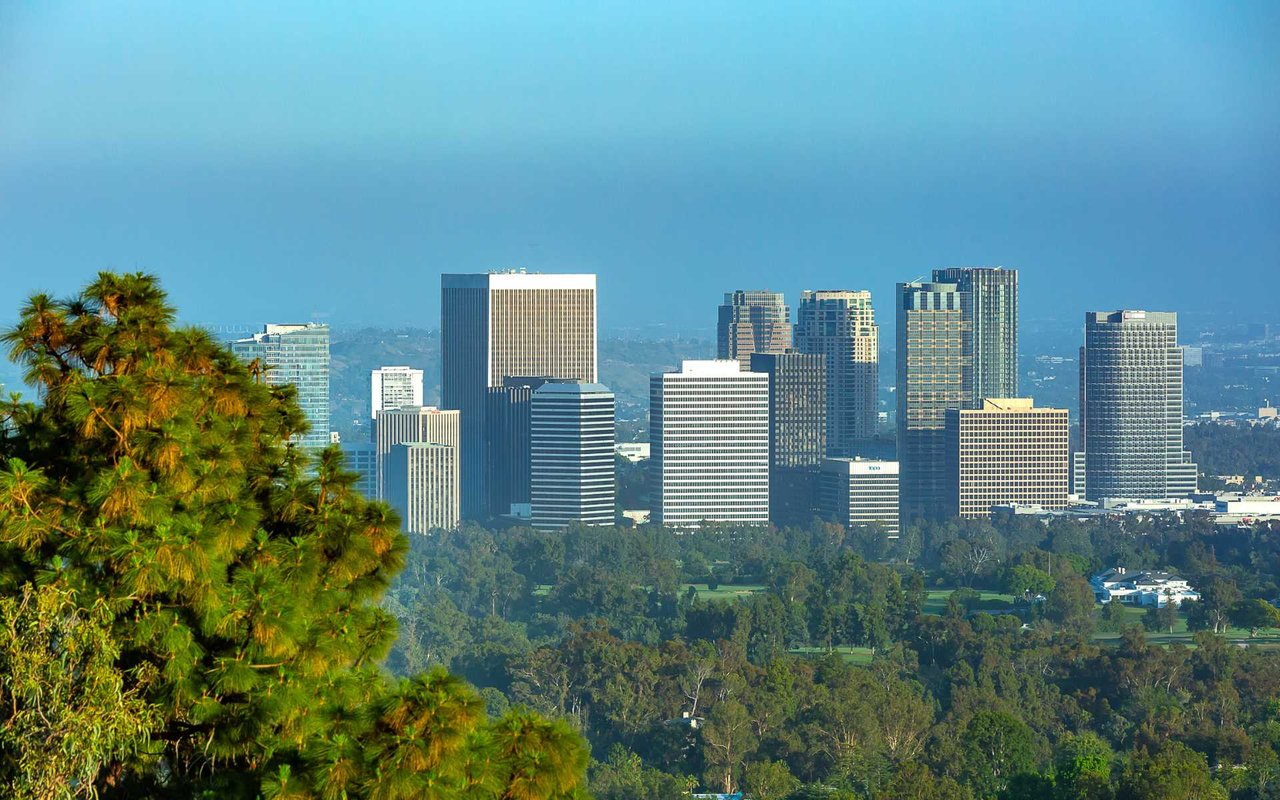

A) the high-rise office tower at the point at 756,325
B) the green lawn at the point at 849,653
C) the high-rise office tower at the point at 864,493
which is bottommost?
the green lawn at the point at 849,653

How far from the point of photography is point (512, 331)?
142500 mm

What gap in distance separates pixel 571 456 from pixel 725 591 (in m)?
34.1

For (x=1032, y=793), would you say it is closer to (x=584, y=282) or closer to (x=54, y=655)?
(x=54, y=655)

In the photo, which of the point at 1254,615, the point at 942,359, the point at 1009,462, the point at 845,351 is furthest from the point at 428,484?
the point at 1254,615

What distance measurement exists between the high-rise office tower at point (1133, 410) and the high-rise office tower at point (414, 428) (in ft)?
154

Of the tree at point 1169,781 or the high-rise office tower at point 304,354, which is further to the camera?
the high-rise office tower at point 304,354

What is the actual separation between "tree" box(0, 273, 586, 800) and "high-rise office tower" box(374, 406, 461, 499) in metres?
122

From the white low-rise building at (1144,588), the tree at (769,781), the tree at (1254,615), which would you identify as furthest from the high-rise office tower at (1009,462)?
the tree at (769,781)

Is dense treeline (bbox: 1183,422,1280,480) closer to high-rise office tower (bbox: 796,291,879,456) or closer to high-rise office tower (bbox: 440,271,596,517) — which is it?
high-rise office tower (bbox: 796,291,879,456)

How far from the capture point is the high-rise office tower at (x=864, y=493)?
128 meters

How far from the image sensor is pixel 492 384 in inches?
5551

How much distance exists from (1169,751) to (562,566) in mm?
54841

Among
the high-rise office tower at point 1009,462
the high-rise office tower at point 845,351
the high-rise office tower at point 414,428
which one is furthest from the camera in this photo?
the high-rise office tower at point 845,351

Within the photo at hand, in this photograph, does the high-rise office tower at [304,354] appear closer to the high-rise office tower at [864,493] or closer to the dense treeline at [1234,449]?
the high-rise office tower at [864,493]
